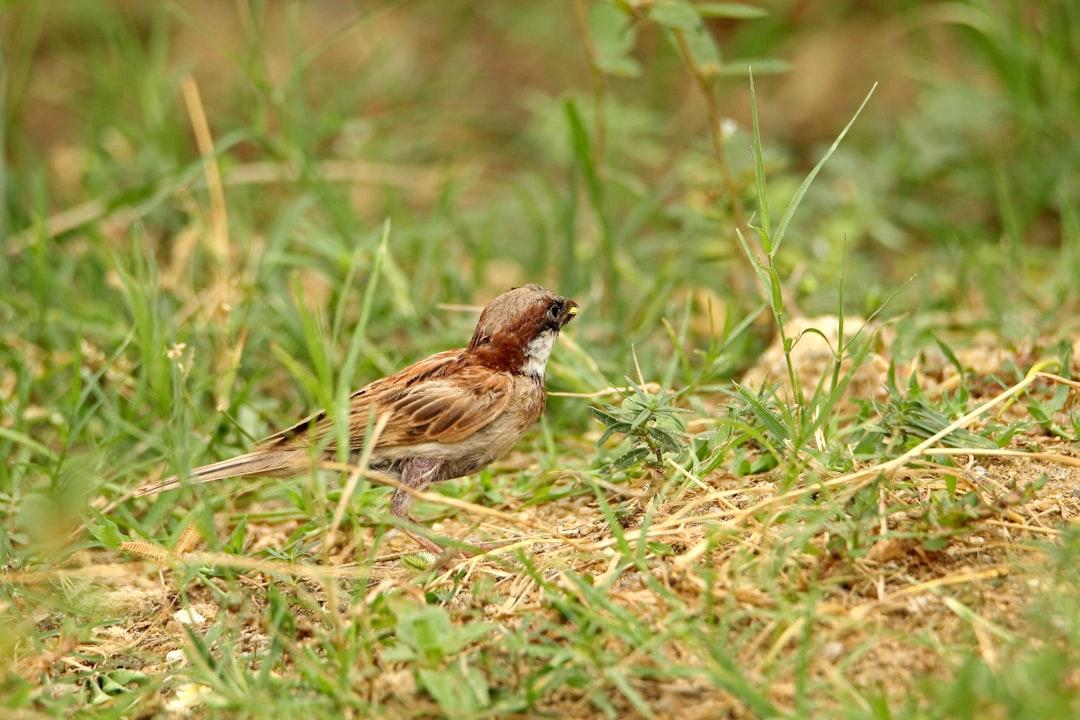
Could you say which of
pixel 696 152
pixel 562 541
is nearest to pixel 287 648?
pixel 562 541

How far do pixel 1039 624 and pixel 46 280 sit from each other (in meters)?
4.87

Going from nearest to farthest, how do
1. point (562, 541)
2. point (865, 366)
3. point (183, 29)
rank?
point (562, 541)
point (865, 366)
point (183, 29)

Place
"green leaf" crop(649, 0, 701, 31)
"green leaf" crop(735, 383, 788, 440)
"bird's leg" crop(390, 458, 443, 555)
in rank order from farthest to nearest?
"green leaf" crop(649, 0, 701, 31)
"bird's leg" crop(390, 458, 443, 555)
"green leaf" crop(735, 383, 788, 440)

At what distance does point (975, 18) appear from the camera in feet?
24.8

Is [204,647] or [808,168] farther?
[808,168]

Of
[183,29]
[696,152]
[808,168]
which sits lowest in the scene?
[808,168]

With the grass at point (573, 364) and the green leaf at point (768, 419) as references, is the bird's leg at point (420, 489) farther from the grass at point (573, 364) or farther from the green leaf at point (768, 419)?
the green leaf at point (768, 419)

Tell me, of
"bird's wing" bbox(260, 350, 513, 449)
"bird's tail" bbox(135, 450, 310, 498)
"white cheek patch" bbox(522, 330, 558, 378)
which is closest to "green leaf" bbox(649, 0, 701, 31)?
"white cheek patch" bbox(522, 330, 558, 378)

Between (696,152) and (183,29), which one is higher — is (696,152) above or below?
below

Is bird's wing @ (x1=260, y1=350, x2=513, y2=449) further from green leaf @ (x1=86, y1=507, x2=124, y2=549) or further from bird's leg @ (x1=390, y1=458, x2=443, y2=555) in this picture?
green leaf @ (x1=86, y1=507, x2=124, y2=549)

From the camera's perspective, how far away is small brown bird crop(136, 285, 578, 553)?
4430 millimetres

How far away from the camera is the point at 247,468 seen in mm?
4430

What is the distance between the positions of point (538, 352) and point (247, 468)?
3.77 feet

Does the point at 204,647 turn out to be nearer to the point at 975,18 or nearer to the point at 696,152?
the point at 696,152
